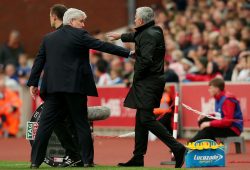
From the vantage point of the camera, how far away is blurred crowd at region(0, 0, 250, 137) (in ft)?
77.8

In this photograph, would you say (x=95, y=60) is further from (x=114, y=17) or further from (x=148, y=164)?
(x=148, y=164)

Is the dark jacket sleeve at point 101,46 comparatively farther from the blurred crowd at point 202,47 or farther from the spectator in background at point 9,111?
the spectator in background at point 9,111

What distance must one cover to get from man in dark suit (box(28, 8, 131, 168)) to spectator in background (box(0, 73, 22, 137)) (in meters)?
12.2

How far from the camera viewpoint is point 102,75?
84.7 feet

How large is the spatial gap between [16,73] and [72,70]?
1524cm

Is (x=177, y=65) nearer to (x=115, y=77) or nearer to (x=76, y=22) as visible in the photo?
(x=115, y=77)

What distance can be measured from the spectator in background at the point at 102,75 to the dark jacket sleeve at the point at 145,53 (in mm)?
11500

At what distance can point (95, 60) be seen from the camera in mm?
27344

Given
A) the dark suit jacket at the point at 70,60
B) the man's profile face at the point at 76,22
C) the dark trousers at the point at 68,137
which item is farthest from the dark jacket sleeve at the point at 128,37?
the dark trousers at the point at 68,137

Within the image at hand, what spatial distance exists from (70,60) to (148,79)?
114 cm

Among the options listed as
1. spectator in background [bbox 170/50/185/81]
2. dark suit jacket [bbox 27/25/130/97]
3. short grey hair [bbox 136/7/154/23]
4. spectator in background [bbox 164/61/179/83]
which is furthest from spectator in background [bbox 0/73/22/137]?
short grey hair [bbox 136/7/154/23]

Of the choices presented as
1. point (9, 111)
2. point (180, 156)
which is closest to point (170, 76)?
point (9, 111)

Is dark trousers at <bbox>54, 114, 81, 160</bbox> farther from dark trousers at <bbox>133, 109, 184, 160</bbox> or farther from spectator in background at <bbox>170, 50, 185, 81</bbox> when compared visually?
spectator in background at <bbox>170, 50, 185, 81</bbox>

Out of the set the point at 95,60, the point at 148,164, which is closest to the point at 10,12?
the point at 95,60
